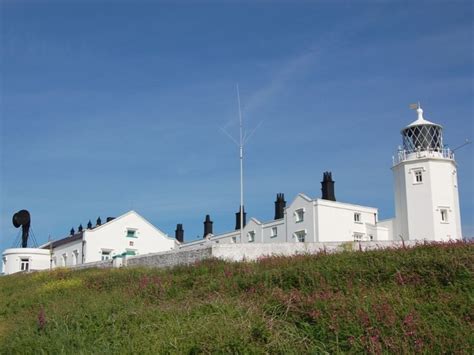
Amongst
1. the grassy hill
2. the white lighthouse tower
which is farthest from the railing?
the grassy hill

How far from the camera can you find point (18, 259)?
45.3 m

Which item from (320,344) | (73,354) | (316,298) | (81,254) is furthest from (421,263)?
(81,254)

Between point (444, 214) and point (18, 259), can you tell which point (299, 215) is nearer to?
point (444, 214)

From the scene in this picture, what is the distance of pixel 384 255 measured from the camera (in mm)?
14148

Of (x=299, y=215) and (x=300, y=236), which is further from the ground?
(x=299, y=215)

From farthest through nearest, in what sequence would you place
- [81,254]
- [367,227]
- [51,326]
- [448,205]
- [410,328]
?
[81,254] < [367,227] < [448,205] < [51,326] < [410,328]

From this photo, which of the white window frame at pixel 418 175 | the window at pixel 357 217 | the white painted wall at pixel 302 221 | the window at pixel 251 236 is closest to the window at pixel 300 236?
the white painted wall at pixel 302 221

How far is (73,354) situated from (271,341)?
12.1 ft

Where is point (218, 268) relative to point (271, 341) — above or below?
above

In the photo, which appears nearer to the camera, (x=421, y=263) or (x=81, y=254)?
(x=421, y=263)

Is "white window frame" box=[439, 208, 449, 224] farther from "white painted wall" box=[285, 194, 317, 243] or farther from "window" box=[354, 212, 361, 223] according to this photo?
"white painted wall" box=[285, 194, 317, 243]

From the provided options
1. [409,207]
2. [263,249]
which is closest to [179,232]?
[409,207]

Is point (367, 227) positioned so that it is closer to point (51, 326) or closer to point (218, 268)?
point (218, 268)

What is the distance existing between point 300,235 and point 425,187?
10.6 metres
